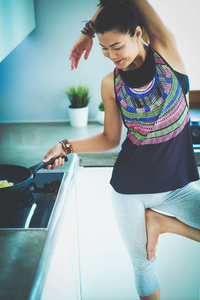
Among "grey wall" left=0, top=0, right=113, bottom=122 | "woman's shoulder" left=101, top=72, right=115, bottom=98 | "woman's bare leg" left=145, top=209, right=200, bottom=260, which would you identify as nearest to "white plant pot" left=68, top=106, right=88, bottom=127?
"grey wall" left=0, top=0, right=113, bottom=122

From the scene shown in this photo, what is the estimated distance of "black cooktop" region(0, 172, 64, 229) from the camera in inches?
49.0

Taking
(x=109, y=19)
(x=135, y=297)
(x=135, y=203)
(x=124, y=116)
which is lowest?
(x=135, y=297)

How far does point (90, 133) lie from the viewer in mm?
2135

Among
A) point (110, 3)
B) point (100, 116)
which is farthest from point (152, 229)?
point (100, 116)

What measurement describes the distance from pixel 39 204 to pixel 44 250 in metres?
0.30

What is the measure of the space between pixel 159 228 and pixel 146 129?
0.43 metres

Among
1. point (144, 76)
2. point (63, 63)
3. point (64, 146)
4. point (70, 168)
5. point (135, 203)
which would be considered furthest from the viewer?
point (63, 63)

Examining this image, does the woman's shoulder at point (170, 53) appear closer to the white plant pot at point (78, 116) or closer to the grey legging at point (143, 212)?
the grey legging at point (143, 212)

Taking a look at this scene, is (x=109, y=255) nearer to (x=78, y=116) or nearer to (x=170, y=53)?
(x=78, y=116)

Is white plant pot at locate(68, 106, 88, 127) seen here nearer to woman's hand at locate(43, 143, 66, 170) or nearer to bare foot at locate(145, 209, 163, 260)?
woman's hand at locate(43, 143, 66, 170)

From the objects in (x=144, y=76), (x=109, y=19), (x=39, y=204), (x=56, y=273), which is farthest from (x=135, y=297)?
(x=109, y=19)

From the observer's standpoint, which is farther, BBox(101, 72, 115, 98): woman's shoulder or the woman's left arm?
BBox(101, 72, 115, 98): woman's shoulder

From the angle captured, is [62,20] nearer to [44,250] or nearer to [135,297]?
[44,250]

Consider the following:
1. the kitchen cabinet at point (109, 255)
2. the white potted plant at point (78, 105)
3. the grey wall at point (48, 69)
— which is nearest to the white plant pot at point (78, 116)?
the white potted plant at point (78, 105)
